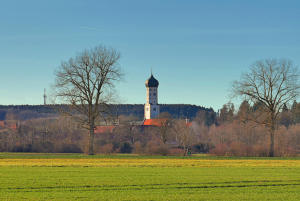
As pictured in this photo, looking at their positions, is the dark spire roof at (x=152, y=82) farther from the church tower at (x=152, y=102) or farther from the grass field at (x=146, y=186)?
the grass field at (x=146, y=186)

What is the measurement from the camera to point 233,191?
2286 centimetres

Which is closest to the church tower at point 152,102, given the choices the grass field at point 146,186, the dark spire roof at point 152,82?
the dark spire roof at point 152,82

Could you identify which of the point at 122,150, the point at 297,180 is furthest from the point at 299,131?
the point at 297,180

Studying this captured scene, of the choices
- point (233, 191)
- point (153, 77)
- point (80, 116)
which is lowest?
point (233, 191)

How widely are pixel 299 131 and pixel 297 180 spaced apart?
77.0 meters

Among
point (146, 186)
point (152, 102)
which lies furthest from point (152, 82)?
point (146, 186)

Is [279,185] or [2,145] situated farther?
[2,145]

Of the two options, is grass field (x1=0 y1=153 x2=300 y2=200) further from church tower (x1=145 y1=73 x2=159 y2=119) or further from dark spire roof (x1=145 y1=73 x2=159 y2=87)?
church tower (x1=145 y1=73 x2=159 y2=119)

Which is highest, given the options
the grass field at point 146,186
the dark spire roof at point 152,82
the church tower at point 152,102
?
the dark spire roof at point 152,82

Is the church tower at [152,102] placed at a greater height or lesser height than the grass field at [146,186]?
greater

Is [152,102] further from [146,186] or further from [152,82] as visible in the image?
[146,186]

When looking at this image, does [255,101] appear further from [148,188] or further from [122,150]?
[148,188]

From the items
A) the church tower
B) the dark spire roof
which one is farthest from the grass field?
the church tower

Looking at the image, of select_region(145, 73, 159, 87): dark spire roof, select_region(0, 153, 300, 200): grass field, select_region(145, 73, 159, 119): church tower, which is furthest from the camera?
select_region(145, 73, 159, 119): church tower
